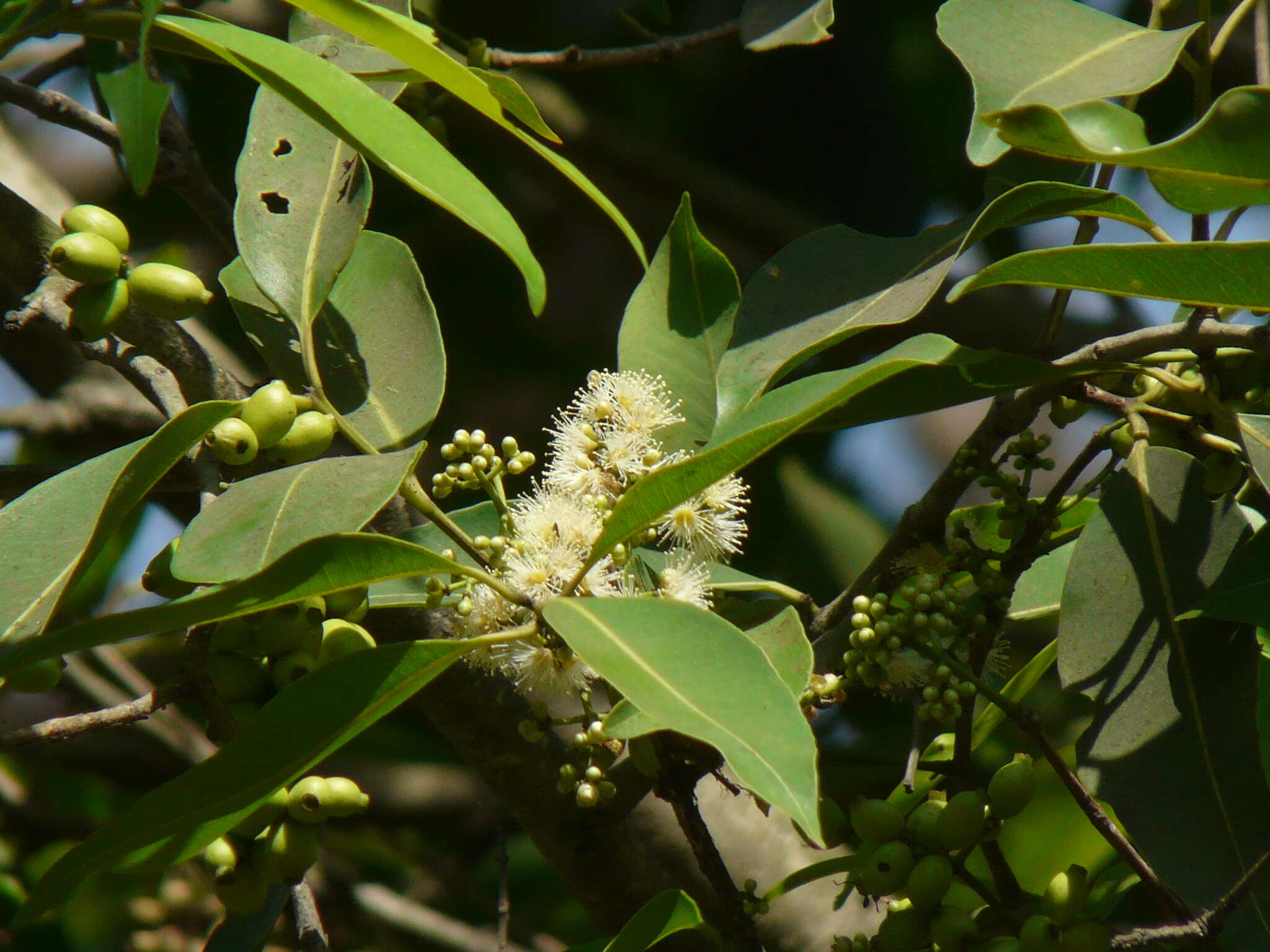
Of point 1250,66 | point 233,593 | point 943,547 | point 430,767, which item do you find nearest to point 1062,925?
point 943,547

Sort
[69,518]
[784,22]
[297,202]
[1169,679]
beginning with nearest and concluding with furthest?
[69,518] < [1169,679] < [297,202] < [784,22]

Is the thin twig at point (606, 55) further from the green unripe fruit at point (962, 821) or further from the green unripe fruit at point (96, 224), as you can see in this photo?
the green unripe fruit at point (962, 821)

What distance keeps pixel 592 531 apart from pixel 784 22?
0.68 metres

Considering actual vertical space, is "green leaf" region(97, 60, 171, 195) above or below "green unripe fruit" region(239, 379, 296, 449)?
above

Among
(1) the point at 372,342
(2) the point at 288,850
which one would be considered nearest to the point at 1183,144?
(1) the point at 372,342

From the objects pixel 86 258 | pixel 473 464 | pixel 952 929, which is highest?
pixel 86 258

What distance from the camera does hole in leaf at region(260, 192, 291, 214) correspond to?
0.91m

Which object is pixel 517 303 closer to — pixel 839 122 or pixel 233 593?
pixel 839 122

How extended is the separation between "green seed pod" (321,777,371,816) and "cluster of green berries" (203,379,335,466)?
22 centimetres

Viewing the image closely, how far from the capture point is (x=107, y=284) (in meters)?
0.86

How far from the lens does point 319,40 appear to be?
957 millimetres

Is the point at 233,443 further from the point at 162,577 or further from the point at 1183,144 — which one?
the point at 1183,144

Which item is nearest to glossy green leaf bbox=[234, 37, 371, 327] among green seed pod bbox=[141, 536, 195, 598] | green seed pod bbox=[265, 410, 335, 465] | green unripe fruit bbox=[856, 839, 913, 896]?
green seed pod bbox=[265, 410, 335, 465]

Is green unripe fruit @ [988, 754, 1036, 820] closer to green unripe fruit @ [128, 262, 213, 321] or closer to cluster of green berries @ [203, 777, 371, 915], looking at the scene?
cluster of green berries @ [203, 777, 371, 915]
